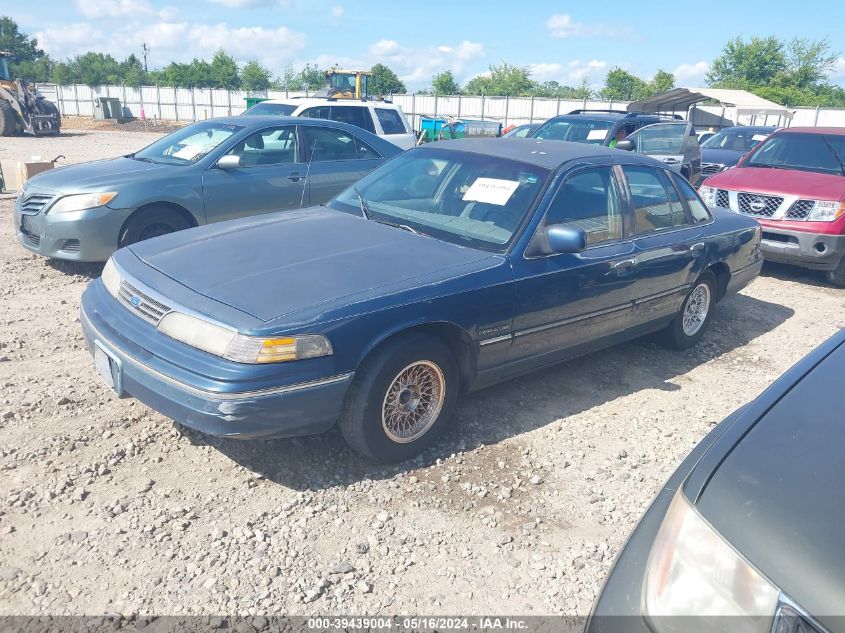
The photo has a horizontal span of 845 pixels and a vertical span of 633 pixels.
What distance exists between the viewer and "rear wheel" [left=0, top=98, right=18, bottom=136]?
78.8 ft

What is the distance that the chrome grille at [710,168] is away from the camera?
1334 centimetres

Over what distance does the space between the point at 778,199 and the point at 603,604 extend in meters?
7.51

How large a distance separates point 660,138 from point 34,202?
10110 millimetres

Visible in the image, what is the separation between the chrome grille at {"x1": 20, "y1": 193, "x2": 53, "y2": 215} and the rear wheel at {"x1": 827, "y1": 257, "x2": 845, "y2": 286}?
8503mm

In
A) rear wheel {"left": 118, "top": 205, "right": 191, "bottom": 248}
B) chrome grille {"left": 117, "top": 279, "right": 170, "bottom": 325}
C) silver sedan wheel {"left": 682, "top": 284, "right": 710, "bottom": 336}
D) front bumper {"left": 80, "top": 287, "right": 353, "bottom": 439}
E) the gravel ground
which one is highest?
chrome grille {"left": 117, "top": 279, "right": 170, "bottom": 325}

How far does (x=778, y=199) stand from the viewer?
797cm

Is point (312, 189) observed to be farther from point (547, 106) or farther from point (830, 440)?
point (547, 106)

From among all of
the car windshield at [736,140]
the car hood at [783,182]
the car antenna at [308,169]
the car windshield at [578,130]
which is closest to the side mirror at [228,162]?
the car antenna at [308,169]

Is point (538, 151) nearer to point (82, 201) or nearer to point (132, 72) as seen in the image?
point (82, 201)

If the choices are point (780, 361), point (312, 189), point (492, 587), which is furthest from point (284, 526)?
point (312, 189)

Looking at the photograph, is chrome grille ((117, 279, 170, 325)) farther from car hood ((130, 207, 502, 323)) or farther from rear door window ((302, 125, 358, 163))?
rear door window ((302, 125, 358, 163))

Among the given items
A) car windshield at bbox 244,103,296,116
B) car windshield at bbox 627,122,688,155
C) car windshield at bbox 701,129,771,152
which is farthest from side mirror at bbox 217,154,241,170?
car windshield at bbox 701,129,771,152

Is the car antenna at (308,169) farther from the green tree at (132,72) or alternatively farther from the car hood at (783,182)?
the green tree at (132,72)

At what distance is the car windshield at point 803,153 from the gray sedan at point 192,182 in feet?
17.1
